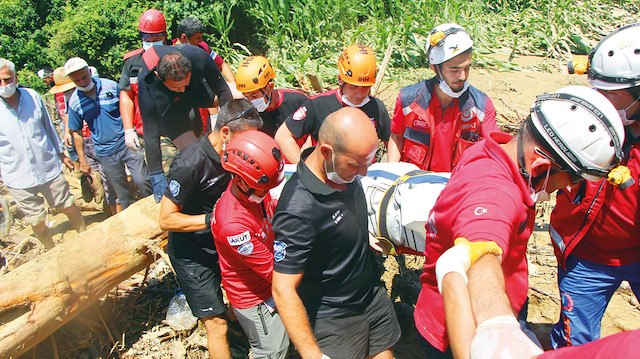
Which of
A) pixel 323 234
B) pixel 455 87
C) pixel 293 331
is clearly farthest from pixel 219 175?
pixel 455 87

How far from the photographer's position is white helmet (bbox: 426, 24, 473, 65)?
3699mm

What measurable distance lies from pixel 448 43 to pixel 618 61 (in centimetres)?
130

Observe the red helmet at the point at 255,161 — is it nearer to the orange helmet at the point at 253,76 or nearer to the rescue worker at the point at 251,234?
the rescue worker at the point at 251,234

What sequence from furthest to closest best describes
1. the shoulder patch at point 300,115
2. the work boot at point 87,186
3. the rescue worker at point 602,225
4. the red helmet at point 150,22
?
the work boot at point 87,186, the red helmet at point 150,22, the shoulder patch at point 300,115, the rescue worker at point 602,225

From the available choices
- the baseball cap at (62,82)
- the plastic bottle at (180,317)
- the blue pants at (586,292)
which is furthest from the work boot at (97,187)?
the blue pants at (586,292)

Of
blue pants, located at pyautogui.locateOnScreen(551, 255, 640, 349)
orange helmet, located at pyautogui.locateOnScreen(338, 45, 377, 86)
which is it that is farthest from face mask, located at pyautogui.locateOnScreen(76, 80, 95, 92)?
blue pants, located at pyautogui.locateOnScreen(551, 255, 640, 349)

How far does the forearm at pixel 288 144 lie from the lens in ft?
13.8

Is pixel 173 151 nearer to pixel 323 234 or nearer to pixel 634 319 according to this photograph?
pixel 323 234

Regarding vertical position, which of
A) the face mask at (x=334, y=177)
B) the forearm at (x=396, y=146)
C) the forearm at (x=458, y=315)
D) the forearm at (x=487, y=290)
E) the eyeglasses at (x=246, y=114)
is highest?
the forearm at (x=487, y=290)

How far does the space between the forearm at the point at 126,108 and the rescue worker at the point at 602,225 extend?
4.72 metres

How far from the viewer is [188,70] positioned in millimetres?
4371

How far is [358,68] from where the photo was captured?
411 cm

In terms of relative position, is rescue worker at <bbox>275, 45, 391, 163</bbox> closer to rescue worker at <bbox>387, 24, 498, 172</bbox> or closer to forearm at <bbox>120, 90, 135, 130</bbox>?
rescue worker at <bbox>387, 24, 498, 172</bbox>

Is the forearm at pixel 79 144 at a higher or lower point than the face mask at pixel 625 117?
lower
